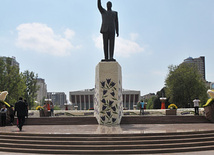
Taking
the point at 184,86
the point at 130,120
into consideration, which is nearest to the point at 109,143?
the point at 130,120

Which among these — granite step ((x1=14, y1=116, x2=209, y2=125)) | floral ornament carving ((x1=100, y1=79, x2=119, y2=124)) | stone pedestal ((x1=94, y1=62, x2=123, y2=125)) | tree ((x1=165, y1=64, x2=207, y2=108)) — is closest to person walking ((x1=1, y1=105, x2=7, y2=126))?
granite step ((x1=14, y1=116, x2=209, y2=125))

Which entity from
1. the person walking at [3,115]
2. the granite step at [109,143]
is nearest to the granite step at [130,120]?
the person walking at [3,115]

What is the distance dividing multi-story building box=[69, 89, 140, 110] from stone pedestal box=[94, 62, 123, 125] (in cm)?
5475

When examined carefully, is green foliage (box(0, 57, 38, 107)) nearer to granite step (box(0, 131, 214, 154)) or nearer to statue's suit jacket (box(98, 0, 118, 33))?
statue's suit jacket (box(98, 0, 118, 33))

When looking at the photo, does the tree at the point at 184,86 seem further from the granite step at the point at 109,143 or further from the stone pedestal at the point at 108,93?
the granite step at the point at 109,143

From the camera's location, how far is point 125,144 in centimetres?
759

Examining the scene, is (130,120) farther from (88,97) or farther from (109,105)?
(88,97)

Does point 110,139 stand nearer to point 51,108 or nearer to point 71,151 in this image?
point 71,151

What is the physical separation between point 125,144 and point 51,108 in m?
14.1

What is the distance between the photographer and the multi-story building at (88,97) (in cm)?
6731

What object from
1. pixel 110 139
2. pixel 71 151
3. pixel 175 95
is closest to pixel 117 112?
pixel 110 139

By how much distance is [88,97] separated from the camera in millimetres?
68312

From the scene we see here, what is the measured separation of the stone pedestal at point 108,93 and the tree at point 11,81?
23503 millimetres

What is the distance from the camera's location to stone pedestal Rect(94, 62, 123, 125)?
40.6 feet
